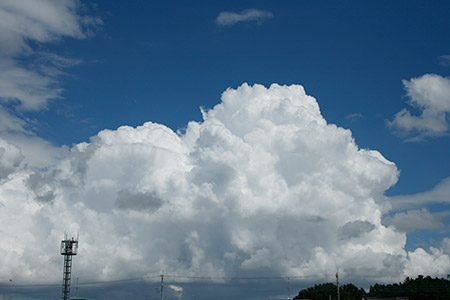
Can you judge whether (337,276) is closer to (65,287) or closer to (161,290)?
(161,290)

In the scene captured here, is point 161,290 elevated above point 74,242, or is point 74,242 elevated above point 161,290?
point 74,242

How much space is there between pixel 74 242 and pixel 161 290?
1569 inches

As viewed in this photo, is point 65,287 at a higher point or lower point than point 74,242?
lower

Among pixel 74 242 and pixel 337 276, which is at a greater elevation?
pixel 74 242

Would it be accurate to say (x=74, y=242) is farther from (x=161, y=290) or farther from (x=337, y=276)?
(x=337, y=276)

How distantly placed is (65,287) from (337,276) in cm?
10011

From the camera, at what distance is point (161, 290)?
17600 cm

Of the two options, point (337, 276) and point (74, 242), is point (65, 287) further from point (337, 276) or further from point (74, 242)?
point (337, 276)

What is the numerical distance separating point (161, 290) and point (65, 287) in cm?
3505

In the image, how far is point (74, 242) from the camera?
18888cm

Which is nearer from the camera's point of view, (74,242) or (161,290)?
(161,290)

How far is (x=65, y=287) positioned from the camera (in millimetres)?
178750

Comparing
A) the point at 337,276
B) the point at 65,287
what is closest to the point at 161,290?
the point at 65,287

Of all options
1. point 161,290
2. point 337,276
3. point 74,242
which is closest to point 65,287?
point 74,242
